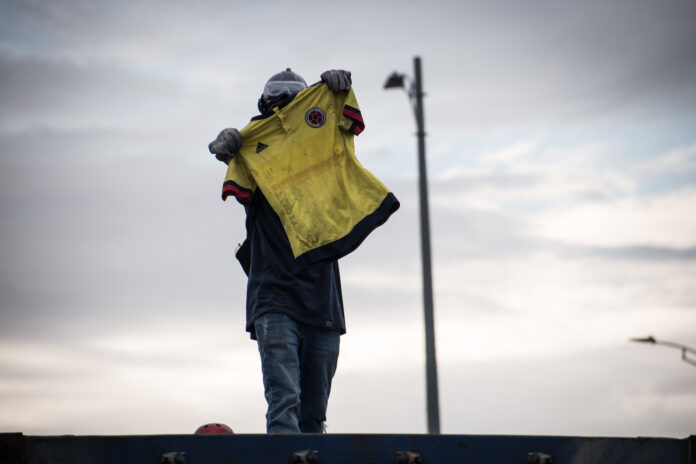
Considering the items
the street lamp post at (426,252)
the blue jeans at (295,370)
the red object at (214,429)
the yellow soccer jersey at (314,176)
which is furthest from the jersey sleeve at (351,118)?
the street lamp post at (426,252)

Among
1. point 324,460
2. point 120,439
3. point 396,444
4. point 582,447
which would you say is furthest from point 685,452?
point 120,439

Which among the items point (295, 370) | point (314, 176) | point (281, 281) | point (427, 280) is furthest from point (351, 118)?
point (427, 280)

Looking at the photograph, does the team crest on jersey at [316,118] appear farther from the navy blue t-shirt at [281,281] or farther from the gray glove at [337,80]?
the navy blue t-shirt at [281,281]

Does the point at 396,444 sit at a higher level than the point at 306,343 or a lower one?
lower

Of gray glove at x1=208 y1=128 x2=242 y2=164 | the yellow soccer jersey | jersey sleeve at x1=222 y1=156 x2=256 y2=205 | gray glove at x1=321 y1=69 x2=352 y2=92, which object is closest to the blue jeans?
the yellow soccer jersey

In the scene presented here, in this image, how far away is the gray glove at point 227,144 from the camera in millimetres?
4918

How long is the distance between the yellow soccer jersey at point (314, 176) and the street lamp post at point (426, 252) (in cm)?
781

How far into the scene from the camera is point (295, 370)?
14.9ft

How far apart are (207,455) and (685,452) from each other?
1.51 m

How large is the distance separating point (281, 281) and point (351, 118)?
93cm

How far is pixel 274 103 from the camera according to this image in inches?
205

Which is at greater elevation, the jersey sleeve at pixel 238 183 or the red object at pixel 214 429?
the jersey sleeve at pixel 238 183

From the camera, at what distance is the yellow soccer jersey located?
4785mm

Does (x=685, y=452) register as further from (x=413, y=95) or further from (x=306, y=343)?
(x=413, y=95)
